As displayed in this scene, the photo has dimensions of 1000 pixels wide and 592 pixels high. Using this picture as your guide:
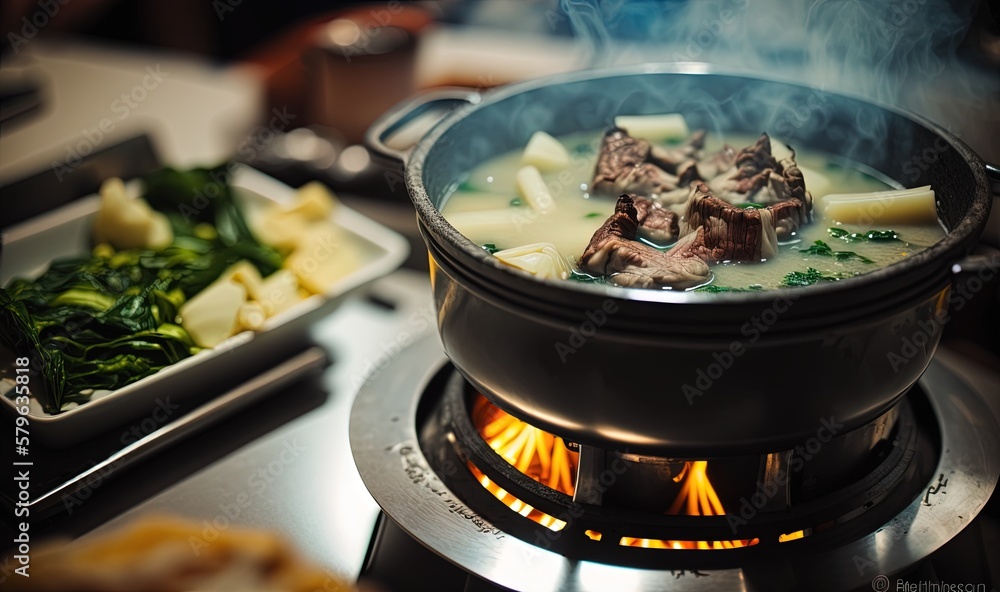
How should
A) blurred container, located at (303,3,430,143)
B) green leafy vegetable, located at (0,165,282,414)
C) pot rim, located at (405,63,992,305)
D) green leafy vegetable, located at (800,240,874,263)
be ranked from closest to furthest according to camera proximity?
1. pot rim, located at (405,63,992,305)
2. green leafy vegetable, located at (800,240,874,263)
3. green leafy vegetable, located at (0,165,282,414)
4. blurred container, located at (303,3,430,143)

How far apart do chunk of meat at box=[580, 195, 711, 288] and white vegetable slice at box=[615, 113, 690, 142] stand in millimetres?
386

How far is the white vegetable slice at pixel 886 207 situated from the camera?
145 centimetres

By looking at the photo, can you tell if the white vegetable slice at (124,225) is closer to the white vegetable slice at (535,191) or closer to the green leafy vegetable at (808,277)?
the white vegetable slice at (535,191)

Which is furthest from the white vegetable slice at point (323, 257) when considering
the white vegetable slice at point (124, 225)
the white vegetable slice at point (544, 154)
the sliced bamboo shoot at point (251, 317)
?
the white vegetable slice at point (544, 154)

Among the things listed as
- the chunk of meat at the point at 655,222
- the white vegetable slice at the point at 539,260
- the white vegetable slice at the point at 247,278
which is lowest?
the white vegetable slice at the point at 247,278

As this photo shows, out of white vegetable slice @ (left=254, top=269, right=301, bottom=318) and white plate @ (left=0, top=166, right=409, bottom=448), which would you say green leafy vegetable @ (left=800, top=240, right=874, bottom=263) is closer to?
white plate @ (left=0, top=166, right=409, bottom=448)

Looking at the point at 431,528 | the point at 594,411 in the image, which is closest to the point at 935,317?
the point at 594,411

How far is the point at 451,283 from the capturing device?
1205mm

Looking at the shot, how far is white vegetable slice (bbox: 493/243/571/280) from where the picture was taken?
1.26m

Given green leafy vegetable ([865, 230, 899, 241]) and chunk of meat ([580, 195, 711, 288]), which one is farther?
green leafy vegetable ([865, 230, 899, 241])

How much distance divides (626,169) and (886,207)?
465 mm

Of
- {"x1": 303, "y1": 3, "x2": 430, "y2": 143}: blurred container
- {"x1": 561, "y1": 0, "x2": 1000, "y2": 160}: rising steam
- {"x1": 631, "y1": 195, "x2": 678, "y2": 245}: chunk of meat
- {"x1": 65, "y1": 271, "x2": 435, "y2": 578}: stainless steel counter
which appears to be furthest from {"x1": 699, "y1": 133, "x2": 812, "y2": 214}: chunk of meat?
{"x1": 303, "y1": 3, "x2": 430, "y2": 143}: blurred container

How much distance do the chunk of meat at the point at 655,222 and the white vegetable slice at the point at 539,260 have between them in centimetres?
19

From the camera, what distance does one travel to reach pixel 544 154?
174cm
